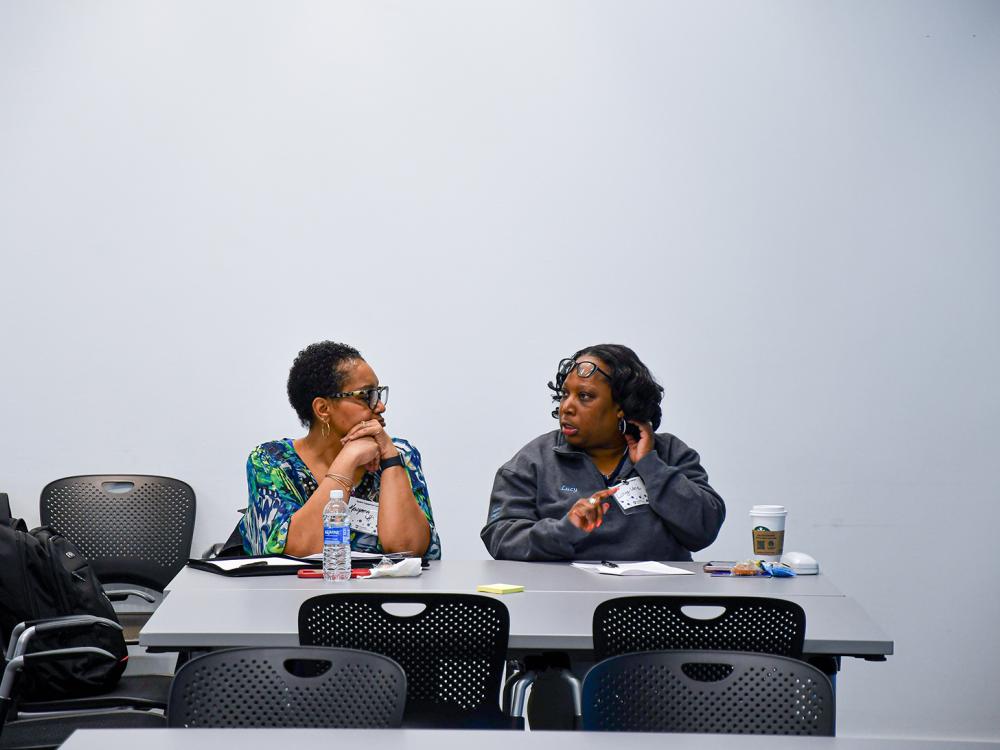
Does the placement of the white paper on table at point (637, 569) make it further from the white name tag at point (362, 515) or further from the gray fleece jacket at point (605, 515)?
the white name tag at point (362, 515)

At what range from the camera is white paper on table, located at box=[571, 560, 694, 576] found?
3.02m

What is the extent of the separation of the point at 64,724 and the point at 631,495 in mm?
1726

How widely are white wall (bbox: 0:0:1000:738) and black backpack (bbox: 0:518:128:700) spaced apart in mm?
1583

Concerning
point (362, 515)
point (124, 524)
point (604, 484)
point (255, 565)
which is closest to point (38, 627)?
point (255, 565)

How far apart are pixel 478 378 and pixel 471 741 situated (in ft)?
9.71

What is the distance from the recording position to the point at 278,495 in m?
3.19

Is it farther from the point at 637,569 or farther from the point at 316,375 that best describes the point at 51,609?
the point at 637,569

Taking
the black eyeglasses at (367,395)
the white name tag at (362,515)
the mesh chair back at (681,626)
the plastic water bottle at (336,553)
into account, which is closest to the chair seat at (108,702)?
the plastic water bottle at (336,553)

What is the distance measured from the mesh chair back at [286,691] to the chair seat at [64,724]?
1114 millimetres

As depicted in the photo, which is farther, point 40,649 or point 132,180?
point 132,180

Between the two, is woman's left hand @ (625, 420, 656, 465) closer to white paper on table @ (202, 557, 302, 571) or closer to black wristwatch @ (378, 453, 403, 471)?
black wristwatch @ (378, 453, 403, 471)

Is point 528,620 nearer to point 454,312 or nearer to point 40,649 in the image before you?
point 40,649

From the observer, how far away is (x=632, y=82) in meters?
4.49

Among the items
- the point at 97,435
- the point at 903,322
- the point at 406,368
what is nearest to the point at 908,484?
the point at 903,322
